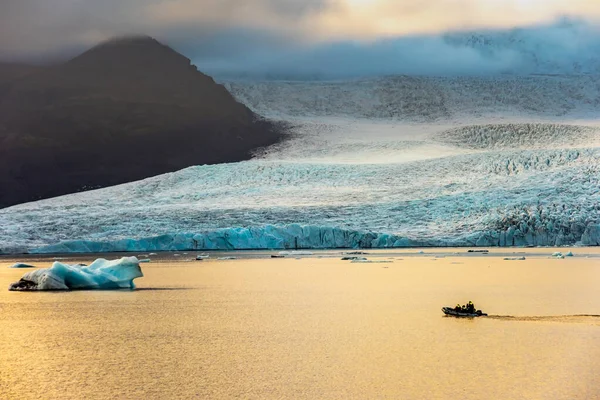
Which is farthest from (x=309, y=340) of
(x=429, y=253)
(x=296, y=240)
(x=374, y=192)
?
(x=374, y=192)

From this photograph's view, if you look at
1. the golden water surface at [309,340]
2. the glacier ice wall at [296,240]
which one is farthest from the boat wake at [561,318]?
the glacier ice wall at [296,240]

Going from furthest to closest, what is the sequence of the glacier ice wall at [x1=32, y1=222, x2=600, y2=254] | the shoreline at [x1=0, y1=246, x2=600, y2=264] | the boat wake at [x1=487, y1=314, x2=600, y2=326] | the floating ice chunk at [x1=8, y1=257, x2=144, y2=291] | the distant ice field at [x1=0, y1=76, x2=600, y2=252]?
the distant ice field at [x1=0, y1=76, x2=600, y2=252] → the glacier ice wall at [x1=32, y1=222, x2=600, y2=254] → the shoreline at [x1=0, y1=246, x2=600, y2=264] → the floating ice chunk at [x1=8, y1=257, x2=144, y2=291] → the boat wake at [x1=487, y1=314, x2=600, y2=326]

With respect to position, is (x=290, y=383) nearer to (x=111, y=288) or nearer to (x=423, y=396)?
(x=423, y=396)

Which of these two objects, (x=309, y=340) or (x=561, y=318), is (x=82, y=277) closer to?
(x=309, y=340)

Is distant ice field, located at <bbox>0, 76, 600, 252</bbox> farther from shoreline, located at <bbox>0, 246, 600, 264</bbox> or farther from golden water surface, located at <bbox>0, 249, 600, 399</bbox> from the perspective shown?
golden water surface, located at <bbox>0, 249, 600, 399</bbox>

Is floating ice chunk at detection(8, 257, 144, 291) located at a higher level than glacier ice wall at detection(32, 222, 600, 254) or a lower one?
higher

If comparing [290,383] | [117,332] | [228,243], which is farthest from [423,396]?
[228,243]

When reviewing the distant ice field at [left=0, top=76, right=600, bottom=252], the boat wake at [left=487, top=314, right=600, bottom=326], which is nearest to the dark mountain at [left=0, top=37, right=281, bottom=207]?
the distant ice field at [left=0, top=76, right=600, bottom=252]
